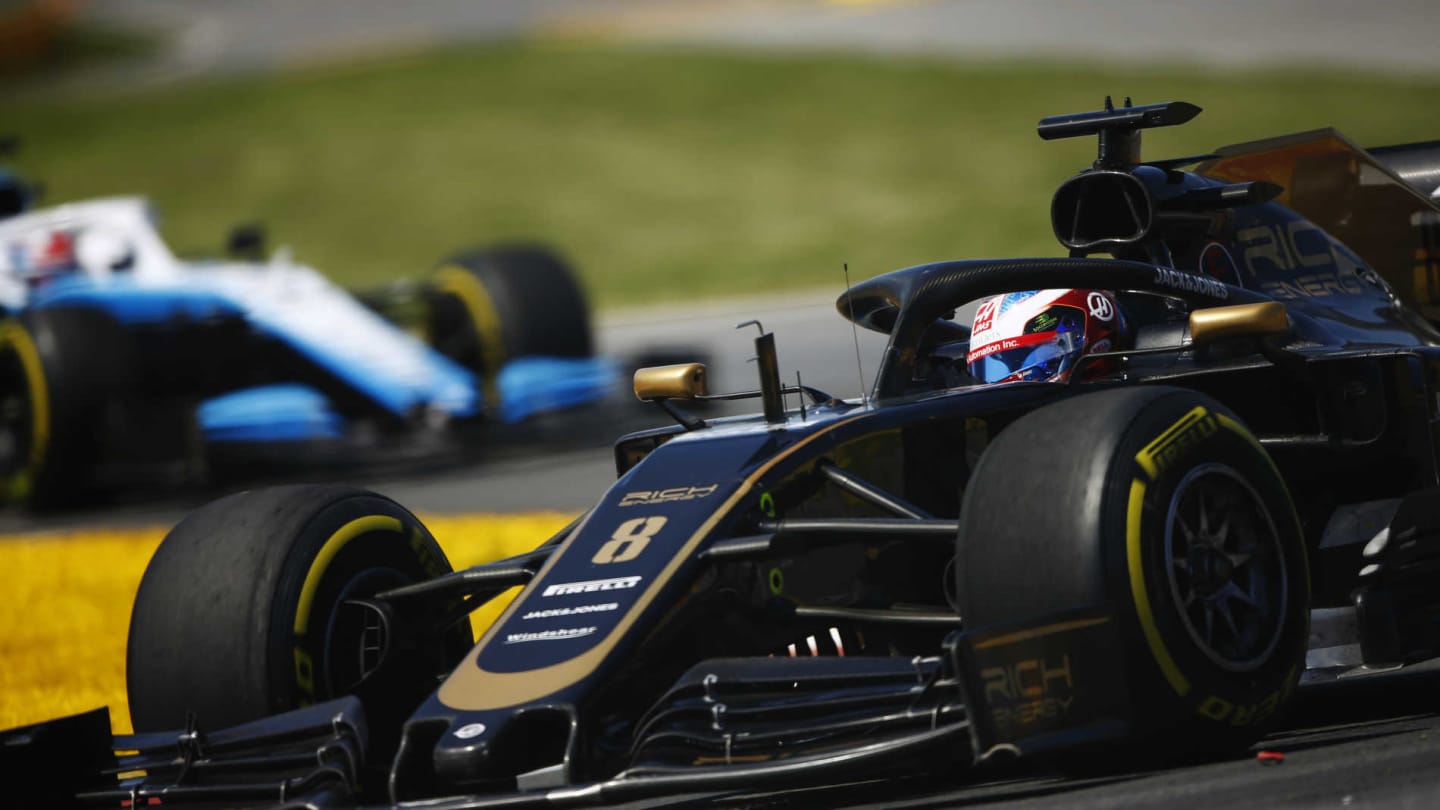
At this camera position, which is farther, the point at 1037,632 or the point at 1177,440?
the point at 1177,440

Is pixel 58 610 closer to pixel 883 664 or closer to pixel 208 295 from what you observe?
pixel 208 295

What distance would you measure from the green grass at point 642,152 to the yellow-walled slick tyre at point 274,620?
17.0m

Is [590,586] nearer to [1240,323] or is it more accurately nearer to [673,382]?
[673,382]

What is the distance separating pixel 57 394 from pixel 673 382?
7554 mm

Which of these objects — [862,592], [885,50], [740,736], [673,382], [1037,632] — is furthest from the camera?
[885,50]

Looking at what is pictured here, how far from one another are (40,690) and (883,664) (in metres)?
4.05

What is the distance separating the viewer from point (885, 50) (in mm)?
34062

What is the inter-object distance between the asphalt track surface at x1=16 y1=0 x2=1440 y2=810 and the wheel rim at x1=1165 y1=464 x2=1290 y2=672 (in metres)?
0.28

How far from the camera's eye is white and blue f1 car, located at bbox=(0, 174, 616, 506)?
12.6m

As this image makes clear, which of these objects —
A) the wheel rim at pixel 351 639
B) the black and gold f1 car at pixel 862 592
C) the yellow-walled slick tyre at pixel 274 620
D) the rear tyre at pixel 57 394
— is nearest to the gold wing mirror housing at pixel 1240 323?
the black and gold f1 car at pixel 862 592

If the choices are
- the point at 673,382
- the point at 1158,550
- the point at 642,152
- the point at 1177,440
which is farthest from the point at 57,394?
the point at 642,152

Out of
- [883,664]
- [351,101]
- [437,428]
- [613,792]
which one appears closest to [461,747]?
[613,792]

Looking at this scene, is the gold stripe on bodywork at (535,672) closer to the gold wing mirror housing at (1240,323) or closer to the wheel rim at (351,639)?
the wheel rim at (351,639)

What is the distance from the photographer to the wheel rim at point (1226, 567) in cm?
477
